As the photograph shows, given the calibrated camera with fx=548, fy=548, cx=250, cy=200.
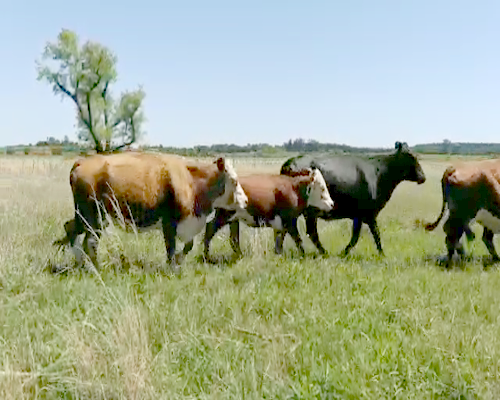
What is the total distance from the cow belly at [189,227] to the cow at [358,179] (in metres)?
2.54

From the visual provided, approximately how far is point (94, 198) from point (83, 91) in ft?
149

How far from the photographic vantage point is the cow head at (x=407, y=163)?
34.3ft

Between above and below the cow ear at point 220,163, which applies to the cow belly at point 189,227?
below

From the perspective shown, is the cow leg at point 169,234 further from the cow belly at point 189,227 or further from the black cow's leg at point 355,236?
the black cow's leg at point 355,236

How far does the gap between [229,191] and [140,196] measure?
147 centimetres

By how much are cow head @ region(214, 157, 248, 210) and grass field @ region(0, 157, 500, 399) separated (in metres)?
1.01

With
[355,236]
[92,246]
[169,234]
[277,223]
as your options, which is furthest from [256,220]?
[92,246]

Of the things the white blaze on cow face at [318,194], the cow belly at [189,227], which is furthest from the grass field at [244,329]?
the white blaze on cow face at [318,194]

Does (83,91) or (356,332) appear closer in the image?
(356,332)

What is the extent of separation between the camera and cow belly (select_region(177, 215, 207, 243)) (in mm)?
7621

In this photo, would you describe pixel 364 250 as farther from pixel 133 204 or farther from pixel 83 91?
pixel 83 91

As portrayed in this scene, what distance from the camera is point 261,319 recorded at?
5.02 m

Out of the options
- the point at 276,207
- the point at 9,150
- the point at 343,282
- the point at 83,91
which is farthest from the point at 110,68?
the point at 343,282

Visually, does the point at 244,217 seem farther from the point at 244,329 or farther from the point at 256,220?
the point at 244,329
